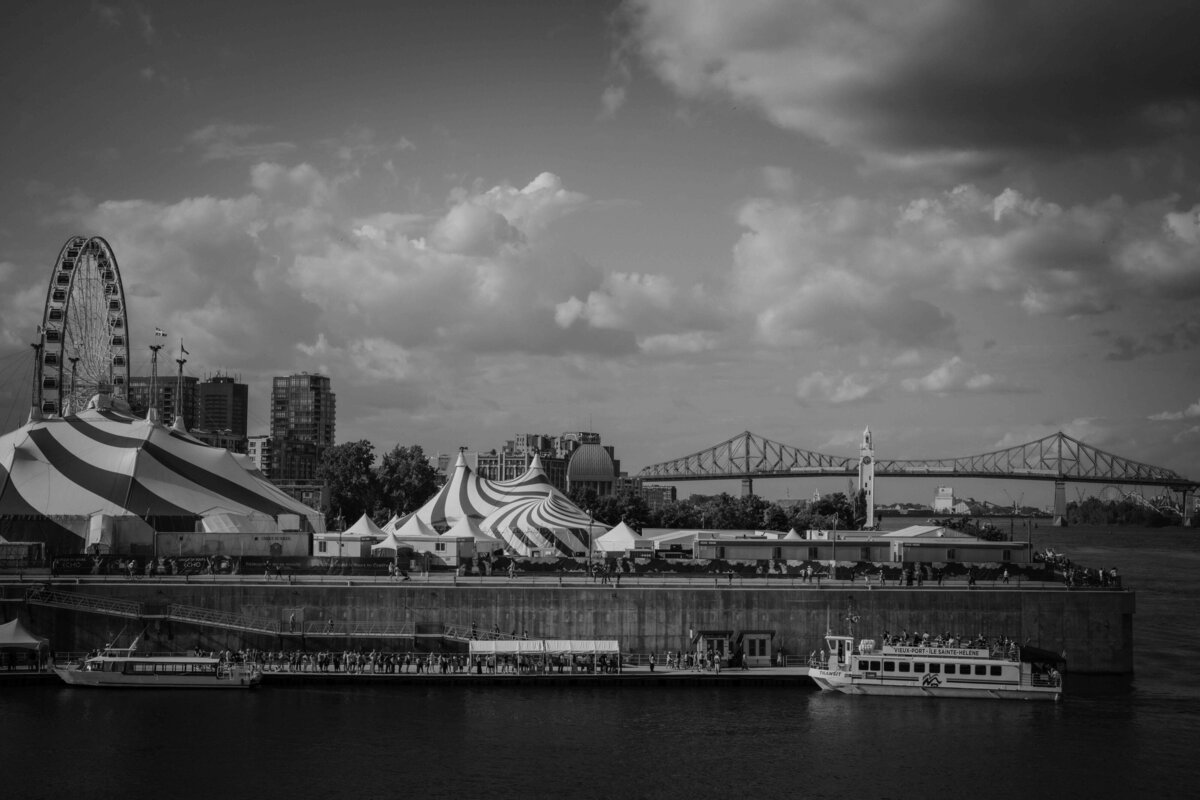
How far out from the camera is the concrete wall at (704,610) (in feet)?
205

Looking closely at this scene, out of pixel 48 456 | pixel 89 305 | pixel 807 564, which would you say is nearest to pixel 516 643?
pixel 807 564

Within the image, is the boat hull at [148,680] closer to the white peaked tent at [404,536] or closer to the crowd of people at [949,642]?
the white peaked tent at [404,536]

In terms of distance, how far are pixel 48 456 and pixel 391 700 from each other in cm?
3250

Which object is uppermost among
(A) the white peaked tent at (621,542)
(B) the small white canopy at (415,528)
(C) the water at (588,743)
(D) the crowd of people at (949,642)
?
(B) the small white canopy at (415,528)

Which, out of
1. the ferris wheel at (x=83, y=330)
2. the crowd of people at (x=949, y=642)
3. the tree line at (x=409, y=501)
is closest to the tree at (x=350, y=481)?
the tree line at (x=409, y=501)

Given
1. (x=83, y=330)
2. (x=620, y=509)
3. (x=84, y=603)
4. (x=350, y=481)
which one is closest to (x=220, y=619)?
(x=84, y=603)

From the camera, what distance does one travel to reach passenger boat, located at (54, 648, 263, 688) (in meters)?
57.3

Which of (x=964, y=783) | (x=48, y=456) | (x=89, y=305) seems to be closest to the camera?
(x=964, y=783)

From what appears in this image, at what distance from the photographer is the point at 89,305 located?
10475cm

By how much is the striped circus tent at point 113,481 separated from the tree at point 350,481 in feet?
149

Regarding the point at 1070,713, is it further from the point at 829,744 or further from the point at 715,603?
the point at 715,603

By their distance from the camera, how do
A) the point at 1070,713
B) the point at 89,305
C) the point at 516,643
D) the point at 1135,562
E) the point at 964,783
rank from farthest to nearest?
the point at 1135,562 → the point at 89,305 → the point at 516,643 → the point at 1070,713 → the point at 964,783

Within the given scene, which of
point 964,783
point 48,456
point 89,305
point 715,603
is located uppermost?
point 89,305

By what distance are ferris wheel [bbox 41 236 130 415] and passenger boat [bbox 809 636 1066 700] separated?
66615mm
